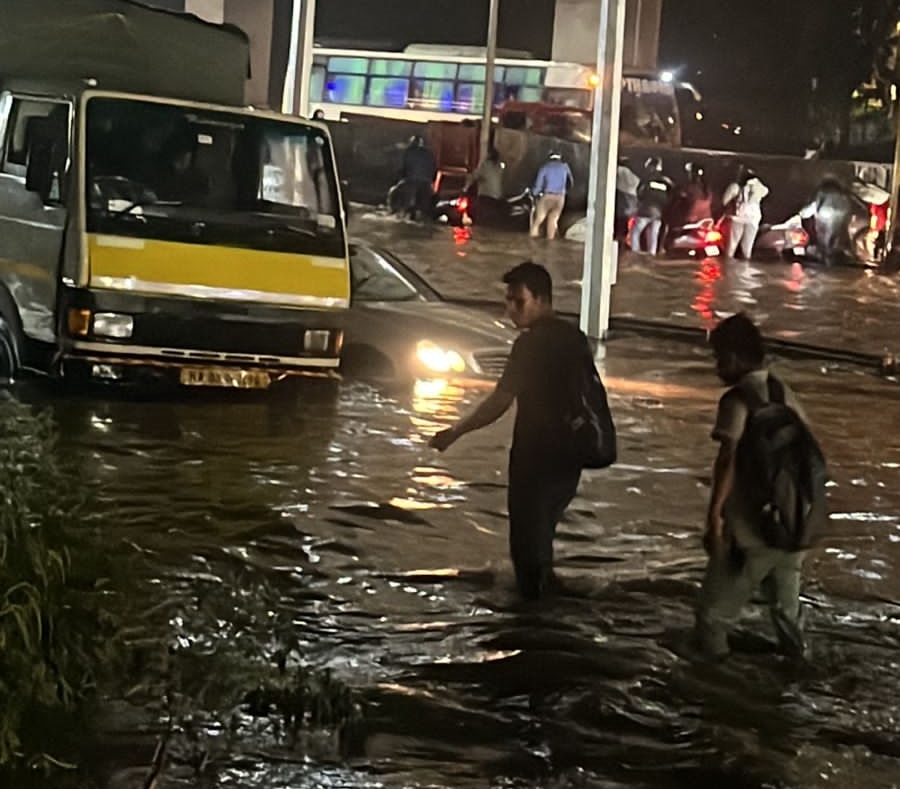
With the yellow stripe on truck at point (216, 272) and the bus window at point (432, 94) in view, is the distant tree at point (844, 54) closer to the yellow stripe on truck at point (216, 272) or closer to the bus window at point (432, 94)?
the bus window at point (432, 94)

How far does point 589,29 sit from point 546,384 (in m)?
35.7

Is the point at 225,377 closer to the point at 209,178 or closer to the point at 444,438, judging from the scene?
the point at 209,178

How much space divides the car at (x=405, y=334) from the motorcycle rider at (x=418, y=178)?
19.3 meters

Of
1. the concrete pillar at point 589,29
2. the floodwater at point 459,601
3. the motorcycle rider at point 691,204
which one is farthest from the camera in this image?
the concrete pillar at point 589,29

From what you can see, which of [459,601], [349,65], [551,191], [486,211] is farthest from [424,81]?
[459,601]

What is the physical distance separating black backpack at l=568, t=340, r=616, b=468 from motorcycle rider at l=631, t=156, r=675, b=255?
23.1 m

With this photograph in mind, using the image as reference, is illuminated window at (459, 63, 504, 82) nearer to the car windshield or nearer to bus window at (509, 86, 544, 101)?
bus window at (509, 86, 544, 101)

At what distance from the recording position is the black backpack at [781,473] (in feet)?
20.8

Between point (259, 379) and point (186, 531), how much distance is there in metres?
3.16

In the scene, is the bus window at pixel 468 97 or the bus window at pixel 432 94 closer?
the bus window at pixel 468 97

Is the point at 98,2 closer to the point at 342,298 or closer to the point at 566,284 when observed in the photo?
the point at 342,298

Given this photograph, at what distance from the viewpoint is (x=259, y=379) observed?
1165 cm

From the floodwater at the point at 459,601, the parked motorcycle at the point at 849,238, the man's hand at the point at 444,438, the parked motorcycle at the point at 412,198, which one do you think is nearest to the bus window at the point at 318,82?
the parked motorcycle at the point at 412,198

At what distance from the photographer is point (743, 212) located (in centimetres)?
3016
